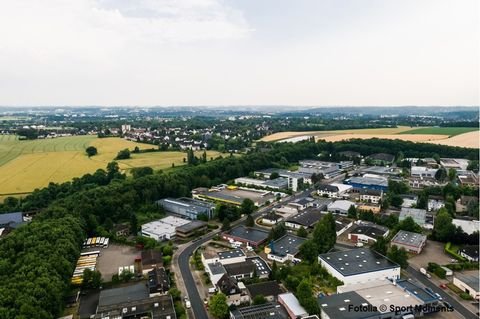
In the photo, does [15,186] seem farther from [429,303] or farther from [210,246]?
[429,303]

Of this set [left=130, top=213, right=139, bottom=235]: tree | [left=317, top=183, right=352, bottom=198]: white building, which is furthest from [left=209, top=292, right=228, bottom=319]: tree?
[left=317, top=183, right=352, bottom=198]: white building

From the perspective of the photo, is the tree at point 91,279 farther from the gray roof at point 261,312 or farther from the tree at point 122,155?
the tree at point 122,155

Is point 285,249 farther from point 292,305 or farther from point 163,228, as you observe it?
point 163,228

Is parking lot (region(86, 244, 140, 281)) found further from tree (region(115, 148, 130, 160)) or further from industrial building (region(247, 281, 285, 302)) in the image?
tree (region(115, 148, 130, 160))

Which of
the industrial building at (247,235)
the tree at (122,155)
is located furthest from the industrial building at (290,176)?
the tree at (122,155)

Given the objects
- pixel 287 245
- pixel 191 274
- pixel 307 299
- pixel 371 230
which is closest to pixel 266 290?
pixel 307 299

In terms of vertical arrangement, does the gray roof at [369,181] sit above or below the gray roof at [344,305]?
above
